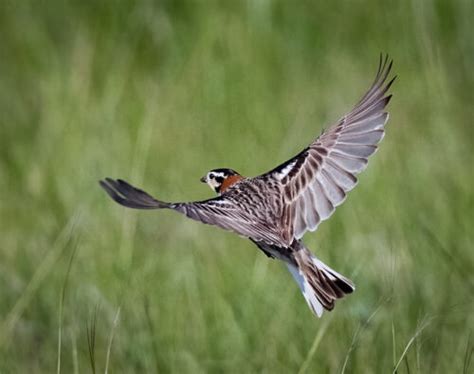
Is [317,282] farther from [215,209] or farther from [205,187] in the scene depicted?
[205,187]

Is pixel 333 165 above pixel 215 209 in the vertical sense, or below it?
above

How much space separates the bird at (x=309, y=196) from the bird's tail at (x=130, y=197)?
0.65 ft

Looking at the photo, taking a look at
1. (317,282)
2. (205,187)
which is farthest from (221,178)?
(205,187)

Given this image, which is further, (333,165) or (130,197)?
(333,165)

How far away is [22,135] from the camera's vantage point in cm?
834

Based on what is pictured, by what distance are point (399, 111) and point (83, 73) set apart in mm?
2056

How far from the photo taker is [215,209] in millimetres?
4168

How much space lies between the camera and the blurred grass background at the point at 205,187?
5594mm

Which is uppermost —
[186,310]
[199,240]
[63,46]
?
[63,46]

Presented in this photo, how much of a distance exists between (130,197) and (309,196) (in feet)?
2.73

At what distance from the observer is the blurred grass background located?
559 cm

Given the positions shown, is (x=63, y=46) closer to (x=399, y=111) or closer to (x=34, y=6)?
(x=34, y=6)

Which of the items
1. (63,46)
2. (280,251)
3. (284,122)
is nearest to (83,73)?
(63,46)

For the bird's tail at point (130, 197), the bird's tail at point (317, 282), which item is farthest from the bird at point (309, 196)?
the bird's tail at point (130, 197)
